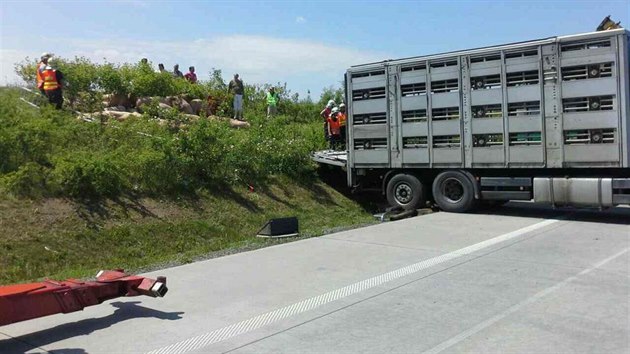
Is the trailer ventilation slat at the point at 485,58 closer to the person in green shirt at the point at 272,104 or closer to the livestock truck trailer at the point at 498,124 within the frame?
the livestock truck trailer at the point at 498,124

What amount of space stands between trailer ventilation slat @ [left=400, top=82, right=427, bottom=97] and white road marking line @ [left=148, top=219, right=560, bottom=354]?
5.34m

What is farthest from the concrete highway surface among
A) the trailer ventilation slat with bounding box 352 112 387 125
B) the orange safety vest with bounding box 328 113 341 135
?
the orange safety vest with bounding box 328 113 341 135

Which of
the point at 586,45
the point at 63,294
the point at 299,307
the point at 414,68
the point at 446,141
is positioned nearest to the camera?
the point at 63,294

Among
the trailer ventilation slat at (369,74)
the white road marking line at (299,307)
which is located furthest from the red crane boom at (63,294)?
the trailer ventilation slat at (369,74)

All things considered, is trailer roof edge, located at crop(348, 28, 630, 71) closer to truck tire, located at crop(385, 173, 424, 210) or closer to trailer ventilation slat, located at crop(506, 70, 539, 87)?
trailer ventilation slat, located at crop(506, 70, 539, 87)

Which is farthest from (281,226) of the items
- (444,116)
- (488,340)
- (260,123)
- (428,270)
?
(260,123)

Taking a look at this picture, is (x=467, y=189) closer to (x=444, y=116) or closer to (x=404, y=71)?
(x=444, y=116)

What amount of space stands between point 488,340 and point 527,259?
3.64m

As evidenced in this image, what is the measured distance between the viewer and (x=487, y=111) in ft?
41.7

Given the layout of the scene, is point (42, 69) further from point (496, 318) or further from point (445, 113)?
point (496, 318)

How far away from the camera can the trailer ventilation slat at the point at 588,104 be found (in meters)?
11.1

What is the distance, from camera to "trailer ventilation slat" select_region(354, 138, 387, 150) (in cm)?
1444

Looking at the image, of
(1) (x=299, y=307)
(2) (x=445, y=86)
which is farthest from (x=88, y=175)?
(2) (x=445, y=86)

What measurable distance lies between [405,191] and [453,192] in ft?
4.12
